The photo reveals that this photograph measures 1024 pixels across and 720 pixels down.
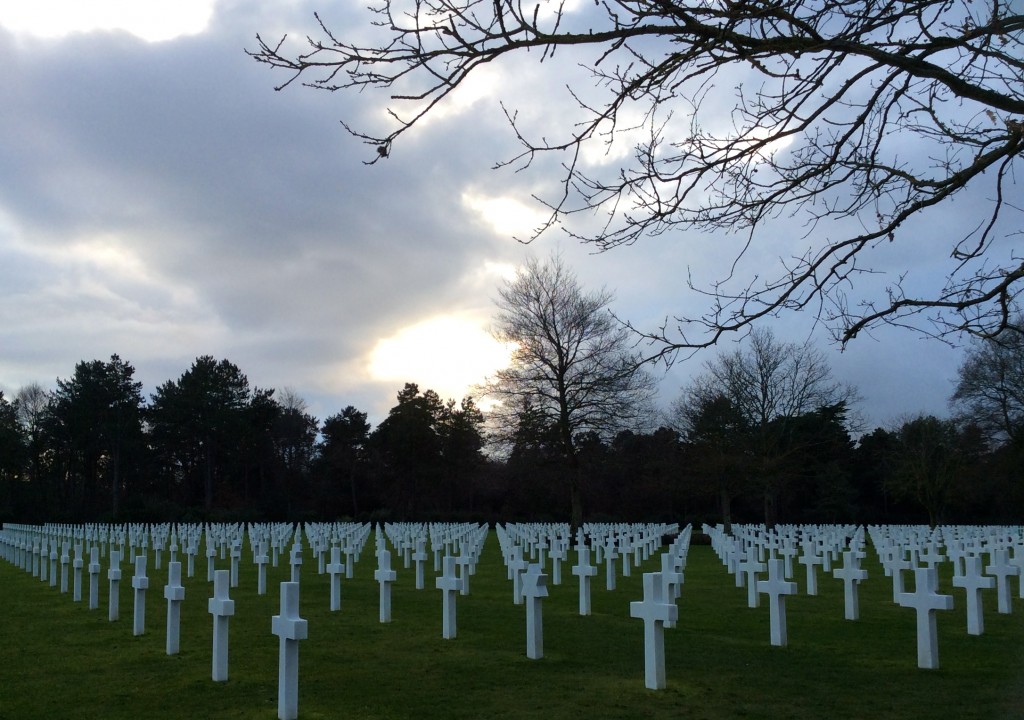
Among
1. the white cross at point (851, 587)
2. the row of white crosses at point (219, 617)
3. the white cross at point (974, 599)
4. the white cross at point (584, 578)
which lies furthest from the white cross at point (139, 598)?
the white cross at point (974, 599)

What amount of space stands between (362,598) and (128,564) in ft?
40.1

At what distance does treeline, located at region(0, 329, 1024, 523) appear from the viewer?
41.2 metres

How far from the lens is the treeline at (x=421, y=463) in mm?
41219

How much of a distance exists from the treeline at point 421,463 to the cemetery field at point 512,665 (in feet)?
84.0

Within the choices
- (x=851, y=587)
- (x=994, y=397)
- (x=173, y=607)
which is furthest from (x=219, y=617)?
(x=994, y=397)

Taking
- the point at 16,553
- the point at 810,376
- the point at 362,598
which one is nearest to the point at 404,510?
the point at 810,376

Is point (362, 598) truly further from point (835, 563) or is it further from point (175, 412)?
point (175, 412)

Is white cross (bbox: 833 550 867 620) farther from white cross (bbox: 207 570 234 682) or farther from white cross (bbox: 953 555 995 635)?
white cross (bbox: 207 570 234 682)

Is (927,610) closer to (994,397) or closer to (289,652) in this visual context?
(289,652)

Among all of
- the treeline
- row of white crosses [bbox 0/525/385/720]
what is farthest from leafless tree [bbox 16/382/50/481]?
row of white crosses [bbox 0/525/385/720]

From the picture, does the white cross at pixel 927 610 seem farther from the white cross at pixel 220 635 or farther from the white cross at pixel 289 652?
the white cross at pixel 220 635

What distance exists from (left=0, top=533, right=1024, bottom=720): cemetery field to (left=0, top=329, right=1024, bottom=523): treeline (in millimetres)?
25599

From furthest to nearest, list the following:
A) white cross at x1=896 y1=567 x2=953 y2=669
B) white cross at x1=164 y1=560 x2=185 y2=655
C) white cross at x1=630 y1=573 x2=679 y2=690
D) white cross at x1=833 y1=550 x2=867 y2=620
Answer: white cross at x1=833 y1=550 x2=867 y2=620 → white cross at x1=164 y1=560 x2=185 y2=655 → white cross at x1=896 y1=567 x2=953 y2=669 → white cross at x1=630 y1=573 x2=679 y2=690

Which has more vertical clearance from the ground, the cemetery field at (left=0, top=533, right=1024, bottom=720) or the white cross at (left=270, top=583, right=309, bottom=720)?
the white cross at (left=270, top=583, right=309, bottom=720)
